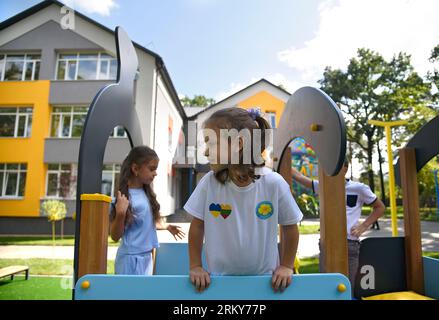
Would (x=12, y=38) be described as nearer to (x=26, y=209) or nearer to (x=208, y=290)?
(x=26, y=209)

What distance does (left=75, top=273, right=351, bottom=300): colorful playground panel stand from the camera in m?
1.08

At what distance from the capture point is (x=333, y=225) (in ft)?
5.43

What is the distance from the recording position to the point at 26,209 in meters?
10.5

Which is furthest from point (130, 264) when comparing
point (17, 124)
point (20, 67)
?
point (20, 67)

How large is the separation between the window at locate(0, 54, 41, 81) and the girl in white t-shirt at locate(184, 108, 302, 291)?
12.7m

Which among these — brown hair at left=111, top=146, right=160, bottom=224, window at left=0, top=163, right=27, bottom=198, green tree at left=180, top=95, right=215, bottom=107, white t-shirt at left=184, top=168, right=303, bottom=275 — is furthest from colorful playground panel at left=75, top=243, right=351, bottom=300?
green tree at left=180, top=95, right=215, bottom=107

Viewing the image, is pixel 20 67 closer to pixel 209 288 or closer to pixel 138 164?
pixel 138 164

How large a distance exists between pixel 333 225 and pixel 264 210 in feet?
2.08

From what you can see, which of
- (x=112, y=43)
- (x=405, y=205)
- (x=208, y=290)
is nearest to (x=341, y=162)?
(x=208, y=290)

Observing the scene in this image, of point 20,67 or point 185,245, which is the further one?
point 20,67

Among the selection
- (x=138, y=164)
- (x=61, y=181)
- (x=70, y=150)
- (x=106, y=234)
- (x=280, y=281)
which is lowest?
(x=280, y=281)

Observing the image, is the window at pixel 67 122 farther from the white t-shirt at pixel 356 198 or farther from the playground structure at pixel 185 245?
the white t-shirt at pixel 356 198
